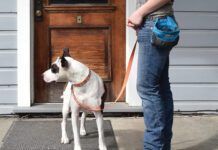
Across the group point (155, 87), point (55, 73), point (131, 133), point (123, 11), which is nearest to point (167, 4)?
point (155, 87)

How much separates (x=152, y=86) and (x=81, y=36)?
2.81 meters

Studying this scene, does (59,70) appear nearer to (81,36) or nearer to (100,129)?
(100,129)

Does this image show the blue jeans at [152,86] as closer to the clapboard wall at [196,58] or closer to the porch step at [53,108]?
the porch step at [53,108]

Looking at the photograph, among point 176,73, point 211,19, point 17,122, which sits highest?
point 211,19

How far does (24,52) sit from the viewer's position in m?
6.54

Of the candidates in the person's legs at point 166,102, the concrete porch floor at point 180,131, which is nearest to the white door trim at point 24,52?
the concrete porch floor at point 180,131

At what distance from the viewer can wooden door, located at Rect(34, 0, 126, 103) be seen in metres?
6.72

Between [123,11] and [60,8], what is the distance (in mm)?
803

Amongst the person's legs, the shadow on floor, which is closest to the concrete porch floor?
the shadow on floor

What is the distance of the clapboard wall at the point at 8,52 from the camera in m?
6.54

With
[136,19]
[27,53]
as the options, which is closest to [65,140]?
[27,53]

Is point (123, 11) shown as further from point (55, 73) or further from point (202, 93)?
point (55, 73)

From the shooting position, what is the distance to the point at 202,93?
6820 millimetres

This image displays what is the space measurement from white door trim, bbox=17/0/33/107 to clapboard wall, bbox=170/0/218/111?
180 centimetres
